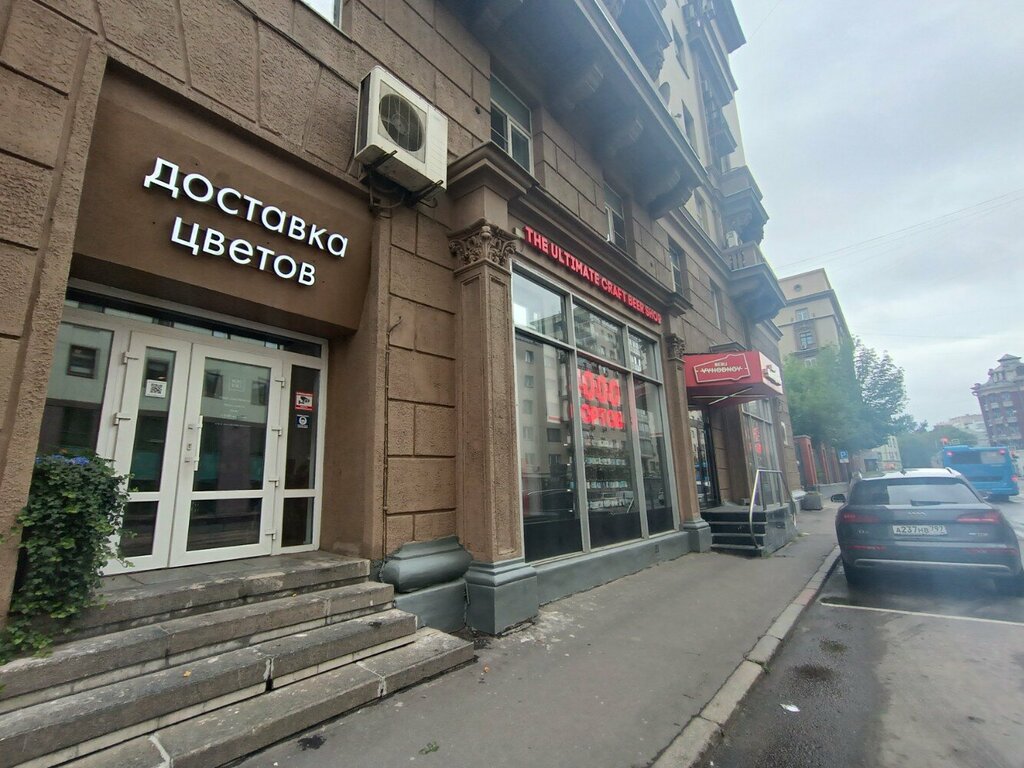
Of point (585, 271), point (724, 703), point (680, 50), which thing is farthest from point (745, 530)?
point (680, 50)

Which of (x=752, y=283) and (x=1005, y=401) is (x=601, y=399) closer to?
(x=752, y=283)

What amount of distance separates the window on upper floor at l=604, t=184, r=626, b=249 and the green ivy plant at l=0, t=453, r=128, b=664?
9.62m

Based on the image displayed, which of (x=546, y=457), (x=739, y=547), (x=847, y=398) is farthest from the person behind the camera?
(x=847, y=398)

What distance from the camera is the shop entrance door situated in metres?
4.15

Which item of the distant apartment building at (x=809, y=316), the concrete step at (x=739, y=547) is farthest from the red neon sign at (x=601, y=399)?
the distant apartment building at (x=809, y=316)

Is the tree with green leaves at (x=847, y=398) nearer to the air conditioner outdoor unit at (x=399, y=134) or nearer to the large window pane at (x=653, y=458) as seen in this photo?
the large window pane at (x=653, y=458)

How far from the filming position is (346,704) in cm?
322

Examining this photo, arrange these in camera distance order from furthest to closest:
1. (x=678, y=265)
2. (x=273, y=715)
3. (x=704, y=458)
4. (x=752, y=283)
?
(x=752, y=283) → (x=678, y=265) → (x=704, y=458) → (x=273, y=715)

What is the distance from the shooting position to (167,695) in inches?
109

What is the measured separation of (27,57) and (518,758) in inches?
224

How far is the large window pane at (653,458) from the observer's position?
9.30 metres

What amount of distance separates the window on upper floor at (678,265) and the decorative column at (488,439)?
9.17 meters

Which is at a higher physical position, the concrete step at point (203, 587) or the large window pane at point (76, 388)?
the large window pane at point (76, 388)

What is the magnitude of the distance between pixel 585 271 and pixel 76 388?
6.70 meters
